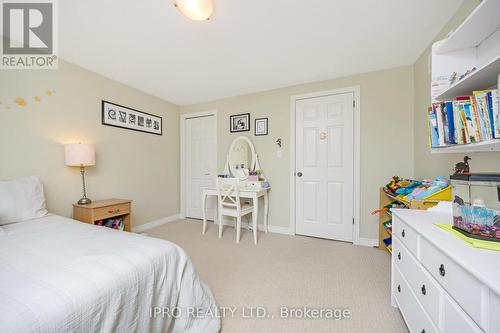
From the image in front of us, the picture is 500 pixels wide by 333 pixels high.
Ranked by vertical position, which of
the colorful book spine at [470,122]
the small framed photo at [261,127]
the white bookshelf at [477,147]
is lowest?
the white bookshelf at [477,147]

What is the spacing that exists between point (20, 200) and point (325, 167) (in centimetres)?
330

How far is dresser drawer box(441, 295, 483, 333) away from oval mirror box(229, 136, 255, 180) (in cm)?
256

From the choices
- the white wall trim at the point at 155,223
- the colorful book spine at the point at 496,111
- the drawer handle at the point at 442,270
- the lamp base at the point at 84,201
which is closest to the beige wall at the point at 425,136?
the colorful book spine at the point at 496,111

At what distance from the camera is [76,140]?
237 cm

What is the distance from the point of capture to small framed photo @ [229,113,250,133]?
327cm

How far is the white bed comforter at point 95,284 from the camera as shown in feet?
2.19

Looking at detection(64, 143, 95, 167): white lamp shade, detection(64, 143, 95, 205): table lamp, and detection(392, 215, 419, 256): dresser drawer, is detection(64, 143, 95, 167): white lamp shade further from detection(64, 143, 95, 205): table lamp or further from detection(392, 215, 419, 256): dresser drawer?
detection(392, 215, 419, 256): dresser drawer

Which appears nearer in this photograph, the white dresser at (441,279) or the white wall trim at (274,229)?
the white dresser at (441,279)

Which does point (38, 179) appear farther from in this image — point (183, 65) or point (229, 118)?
point (229, 118)

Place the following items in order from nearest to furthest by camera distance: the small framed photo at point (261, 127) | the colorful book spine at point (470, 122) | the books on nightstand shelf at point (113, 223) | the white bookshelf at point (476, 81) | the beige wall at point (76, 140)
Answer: the white bookshelf at point (476, 81)
the colorful book spine at point (470, 122)
the beige wall at point (76, 140)
the books on nightstand shelf at point (113, 223)
the small framed photo at point (261, 127)

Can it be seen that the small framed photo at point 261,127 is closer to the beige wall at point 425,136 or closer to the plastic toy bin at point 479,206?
the beige wall at point 425,136

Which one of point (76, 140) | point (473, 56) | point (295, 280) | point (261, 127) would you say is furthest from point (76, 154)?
point (473, 56)

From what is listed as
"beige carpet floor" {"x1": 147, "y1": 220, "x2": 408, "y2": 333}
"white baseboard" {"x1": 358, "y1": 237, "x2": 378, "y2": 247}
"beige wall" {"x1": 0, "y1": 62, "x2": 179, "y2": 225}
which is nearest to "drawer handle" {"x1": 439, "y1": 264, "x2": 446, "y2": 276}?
"beige carpet floor" {"x1": 147, "y1": 220, "x2": 408, "y2": 333}

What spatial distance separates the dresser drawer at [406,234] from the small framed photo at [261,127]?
2.13m
